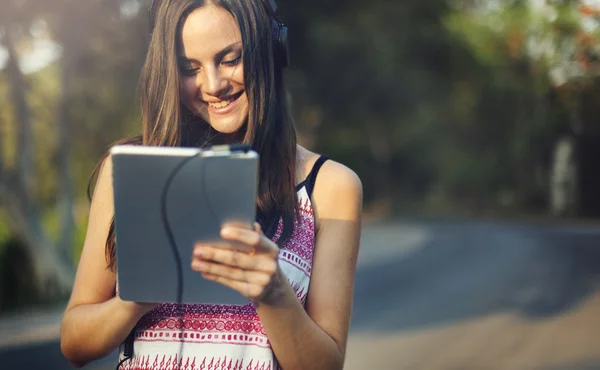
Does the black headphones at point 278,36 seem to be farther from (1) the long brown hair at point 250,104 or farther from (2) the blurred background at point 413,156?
(2) the blurred background at point 413,156

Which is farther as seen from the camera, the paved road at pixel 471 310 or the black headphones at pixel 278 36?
the paved road at pixel 471 310

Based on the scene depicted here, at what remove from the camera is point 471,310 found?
38.0 ft

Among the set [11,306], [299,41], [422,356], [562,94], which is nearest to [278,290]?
[422,356]

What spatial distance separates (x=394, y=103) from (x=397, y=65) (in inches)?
64.2

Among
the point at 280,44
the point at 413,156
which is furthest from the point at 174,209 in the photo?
the point at 413,156

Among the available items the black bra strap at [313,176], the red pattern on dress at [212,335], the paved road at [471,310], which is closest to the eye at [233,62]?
the black bra strap at [313,176]

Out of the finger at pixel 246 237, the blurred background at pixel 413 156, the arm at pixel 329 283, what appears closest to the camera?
the finger at pixel 246 237

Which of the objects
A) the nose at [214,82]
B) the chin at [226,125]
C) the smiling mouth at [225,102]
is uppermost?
the nose at [214,82]

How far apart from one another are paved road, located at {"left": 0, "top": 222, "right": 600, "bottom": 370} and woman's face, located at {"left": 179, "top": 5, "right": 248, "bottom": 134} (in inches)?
252

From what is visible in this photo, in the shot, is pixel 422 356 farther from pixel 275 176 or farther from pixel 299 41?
pixel 299 41

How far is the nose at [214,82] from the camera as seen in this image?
1780mm

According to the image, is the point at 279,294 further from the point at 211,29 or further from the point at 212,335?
the point at 211,29

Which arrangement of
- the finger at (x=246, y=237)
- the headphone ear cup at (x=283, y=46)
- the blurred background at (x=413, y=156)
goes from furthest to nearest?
the blurred background at (x=413, y=156) < the headphone ear cup at (x=283, y=46) < the finger at (x=246, y=237)

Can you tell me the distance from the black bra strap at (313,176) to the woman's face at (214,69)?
6.5 inches
